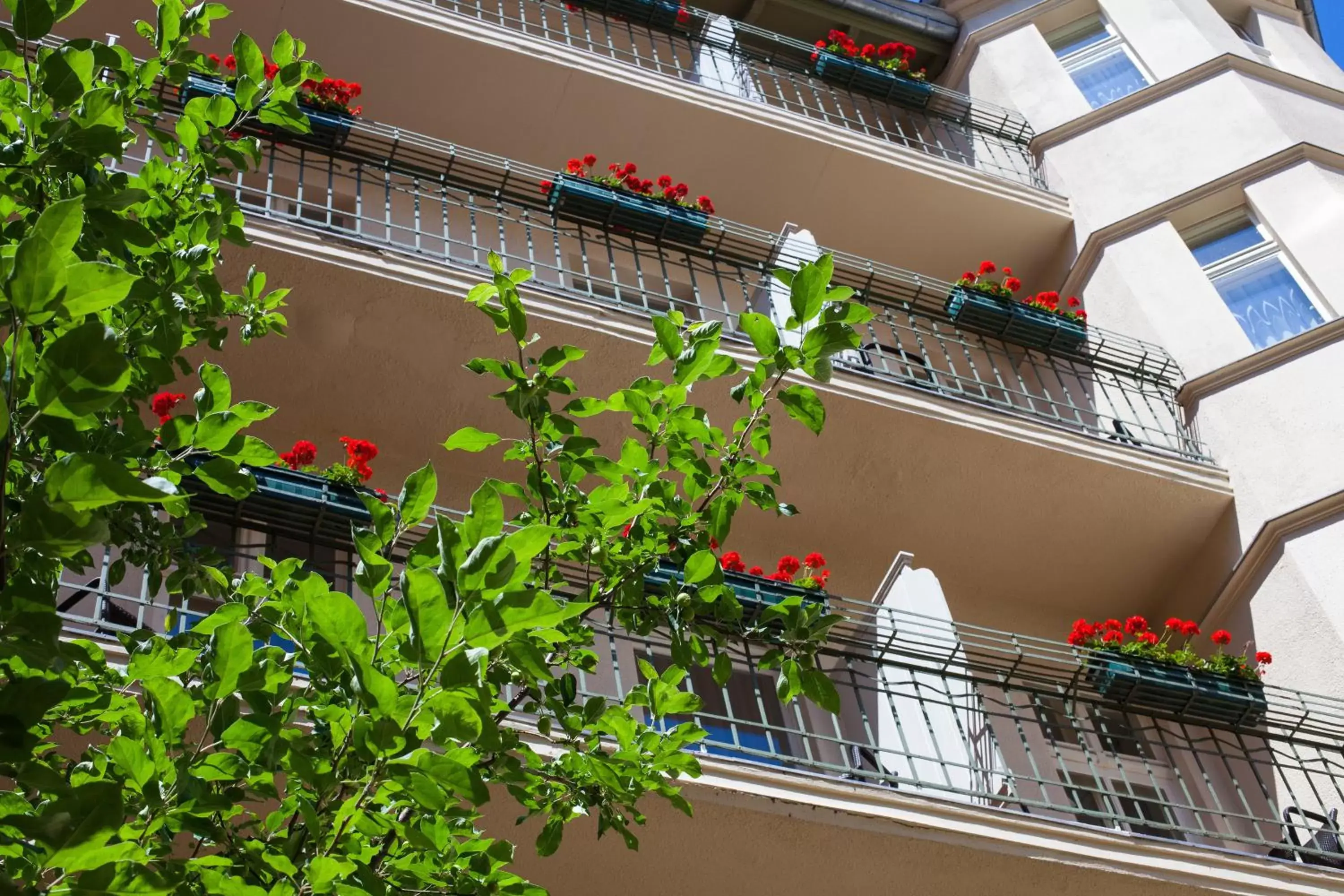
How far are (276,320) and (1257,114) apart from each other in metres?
10.8

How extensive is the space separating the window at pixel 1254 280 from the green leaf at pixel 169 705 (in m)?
10.5

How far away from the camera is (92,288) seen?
7.52 ft

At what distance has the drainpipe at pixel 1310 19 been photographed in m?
16.1

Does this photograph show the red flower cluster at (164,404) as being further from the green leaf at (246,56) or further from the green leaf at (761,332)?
the green leaf at (761,332)

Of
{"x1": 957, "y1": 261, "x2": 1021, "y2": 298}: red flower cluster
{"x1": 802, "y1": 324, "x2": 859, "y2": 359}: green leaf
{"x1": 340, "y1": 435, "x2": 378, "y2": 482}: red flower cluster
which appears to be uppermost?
{"x1": 957, "y1": 261, "x2": 1021, "y2": 298}: red flower cluster

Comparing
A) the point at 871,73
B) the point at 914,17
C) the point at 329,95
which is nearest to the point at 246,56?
the point at 329,95

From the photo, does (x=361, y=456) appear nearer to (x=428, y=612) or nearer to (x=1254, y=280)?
(x=428, y=612)

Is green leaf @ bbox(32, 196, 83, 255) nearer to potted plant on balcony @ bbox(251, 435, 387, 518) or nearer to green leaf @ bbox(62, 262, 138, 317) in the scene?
green leaf @ bbox(62, 262, 138, 317)

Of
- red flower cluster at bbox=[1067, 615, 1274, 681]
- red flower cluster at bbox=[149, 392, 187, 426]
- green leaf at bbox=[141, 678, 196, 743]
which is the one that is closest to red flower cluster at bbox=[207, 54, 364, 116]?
red flower cluster at bbox=[149, 392, 187, 426]

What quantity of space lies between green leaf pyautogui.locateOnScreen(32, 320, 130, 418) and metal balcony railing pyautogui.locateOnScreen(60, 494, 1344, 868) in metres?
4.69

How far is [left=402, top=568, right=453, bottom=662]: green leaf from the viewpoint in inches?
97.0

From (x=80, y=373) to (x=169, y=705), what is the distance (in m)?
0.96

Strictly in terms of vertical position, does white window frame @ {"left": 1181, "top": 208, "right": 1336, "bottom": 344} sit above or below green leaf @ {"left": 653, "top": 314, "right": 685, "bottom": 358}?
above

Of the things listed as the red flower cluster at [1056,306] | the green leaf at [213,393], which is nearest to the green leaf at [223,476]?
the green leaf at [213,393]
